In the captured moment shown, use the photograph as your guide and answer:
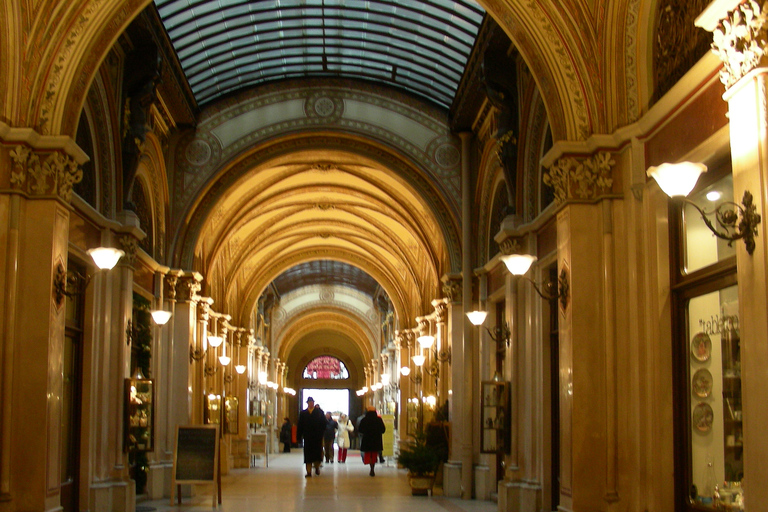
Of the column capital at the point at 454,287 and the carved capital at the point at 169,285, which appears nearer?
the carved capital at the point at 169,285

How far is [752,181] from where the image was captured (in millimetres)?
5707

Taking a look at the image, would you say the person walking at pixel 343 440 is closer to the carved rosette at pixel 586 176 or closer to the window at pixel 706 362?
the carved rosette at pixel 586 176

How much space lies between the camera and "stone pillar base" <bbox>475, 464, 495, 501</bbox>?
1559 cm

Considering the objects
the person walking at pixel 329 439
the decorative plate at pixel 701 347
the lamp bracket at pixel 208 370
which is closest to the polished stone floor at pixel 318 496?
the lamp bracket at pixel 208 370

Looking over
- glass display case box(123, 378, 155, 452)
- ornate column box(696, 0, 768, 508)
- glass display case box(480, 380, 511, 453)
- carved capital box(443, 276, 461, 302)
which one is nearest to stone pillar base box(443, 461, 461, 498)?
glass display case box(480, 380, 511, 453)

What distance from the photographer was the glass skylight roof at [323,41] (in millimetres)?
14672

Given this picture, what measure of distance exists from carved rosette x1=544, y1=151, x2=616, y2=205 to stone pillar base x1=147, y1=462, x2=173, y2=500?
31.5ft

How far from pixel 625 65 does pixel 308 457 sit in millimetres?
14238

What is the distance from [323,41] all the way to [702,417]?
36.6ft

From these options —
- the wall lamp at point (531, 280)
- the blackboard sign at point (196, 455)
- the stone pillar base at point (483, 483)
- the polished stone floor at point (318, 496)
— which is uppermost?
the wall lamp at point (531, 280)

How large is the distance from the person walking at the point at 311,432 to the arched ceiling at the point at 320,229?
3.59 meters

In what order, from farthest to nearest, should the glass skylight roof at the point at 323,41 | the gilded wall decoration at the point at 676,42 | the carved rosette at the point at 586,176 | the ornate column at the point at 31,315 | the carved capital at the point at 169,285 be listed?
the carved capital at the point at 169,285
the glass skylight roof at the point at 323,41
the carved rosette at the point at 586,176
the ornate column at the point at 31,315
the gilded wall decoration at the point at 676,42

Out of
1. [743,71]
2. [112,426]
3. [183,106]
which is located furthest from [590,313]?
[183,106]

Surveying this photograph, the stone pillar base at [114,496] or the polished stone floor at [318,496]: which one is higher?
the stone pillar base at [114,496]
